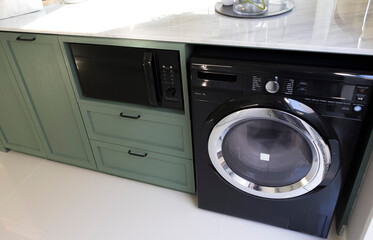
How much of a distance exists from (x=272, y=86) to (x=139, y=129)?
771 millimetres

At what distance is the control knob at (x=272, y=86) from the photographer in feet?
3.81

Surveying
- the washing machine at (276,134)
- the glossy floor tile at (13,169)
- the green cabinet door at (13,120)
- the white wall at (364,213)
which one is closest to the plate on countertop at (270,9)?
the washing machine at (276,134)

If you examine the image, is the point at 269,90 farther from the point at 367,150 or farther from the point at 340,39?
the point at 367,150

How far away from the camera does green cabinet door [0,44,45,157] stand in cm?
179

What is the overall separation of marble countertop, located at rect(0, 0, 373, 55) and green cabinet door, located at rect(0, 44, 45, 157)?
1.07ft

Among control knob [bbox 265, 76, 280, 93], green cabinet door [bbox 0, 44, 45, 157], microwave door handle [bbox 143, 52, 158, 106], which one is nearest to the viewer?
control knob [bbox 265, 76, 280, 93]

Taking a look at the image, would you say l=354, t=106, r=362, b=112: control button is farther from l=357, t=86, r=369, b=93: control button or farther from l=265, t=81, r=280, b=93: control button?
l=265, t=81, r=280, b=93: control button

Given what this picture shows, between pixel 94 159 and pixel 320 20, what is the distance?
58.3 inches

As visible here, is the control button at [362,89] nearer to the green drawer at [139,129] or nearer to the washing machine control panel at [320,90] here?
the washing machine control panel at [320,90]

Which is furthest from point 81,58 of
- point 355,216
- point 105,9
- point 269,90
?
point 355,216

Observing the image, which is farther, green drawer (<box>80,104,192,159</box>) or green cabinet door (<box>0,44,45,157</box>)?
green cabinet door (<box>0,44,45,157</box>)

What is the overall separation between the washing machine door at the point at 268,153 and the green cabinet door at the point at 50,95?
887 mm

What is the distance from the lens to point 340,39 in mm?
1106

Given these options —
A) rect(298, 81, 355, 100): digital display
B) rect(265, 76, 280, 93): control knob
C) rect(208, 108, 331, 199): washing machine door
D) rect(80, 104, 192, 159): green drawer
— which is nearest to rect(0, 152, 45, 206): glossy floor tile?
rect(80, 104, 192, 159): green drawer
